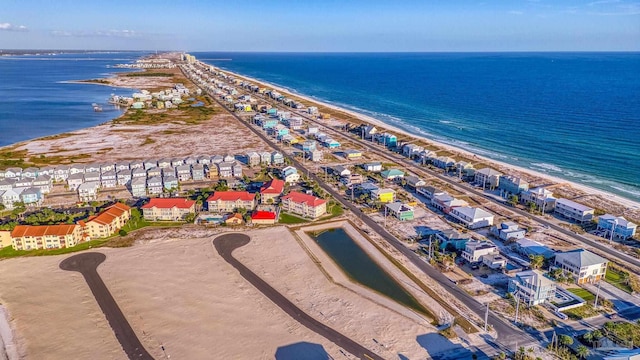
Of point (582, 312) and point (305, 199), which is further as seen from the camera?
point (305, 199)

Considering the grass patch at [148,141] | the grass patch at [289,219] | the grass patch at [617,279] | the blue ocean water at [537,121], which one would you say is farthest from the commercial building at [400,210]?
the grass patch at [148,141]

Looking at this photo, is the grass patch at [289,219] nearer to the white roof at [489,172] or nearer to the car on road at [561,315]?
the car on road at [561,315]

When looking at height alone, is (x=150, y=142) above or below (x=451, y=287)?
above

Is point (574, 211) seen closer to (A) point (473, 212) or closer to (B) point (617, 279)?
(A) point (473, 212)

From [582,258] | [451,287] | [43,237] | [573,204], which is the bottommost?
[451,287]

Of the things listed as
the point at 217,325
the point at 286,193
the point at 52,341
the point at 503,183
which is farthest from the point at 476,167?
the point at 52,341

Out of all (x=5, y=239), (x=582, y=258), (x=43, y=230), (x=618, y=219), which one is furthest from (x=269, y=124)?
(x=582, y=258)

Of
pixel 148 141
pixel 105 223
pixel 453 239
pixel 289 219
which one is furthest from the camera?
pixel 148 141

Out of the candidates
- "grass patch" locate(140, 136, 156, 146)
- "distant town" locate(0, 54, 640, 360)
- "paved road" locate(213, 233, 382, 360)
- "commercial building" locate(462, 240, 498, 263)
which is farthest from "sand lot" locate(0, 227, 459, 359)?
"grass patch" locate(140, 136, 156, 146)
